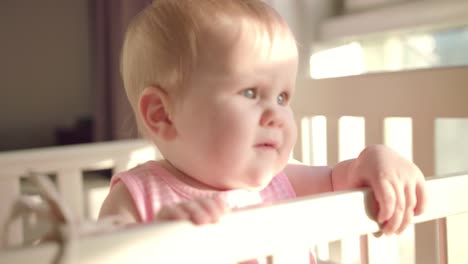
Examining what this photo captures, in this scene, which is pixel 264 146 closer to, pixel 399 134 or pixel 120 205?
pixel 120 205

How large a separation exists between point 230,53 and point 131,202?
22cm

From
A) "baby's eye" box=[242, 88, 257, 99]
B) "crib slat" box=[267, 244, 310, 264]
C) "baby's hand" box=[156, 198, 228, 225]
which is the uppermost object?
"baby's eye" box=[242, 88, 257, 99]

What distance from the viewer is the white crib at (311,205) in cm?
44

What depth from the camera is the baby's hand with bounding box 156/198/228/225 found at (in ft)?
1.51

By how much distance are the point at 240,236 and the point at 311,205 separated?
0.08 metres

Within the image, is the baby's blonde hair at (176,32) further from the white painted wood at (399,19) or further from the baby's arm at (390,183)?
the white painted wood at (399,19)

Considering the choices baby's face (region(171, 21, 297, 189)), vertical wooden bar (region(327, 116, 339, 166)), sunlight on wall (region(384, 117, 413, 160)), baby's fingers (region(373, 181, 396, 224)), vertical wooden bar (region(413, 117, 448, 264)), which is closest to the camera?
baby's fingers (region(373, 181, 396, 224))

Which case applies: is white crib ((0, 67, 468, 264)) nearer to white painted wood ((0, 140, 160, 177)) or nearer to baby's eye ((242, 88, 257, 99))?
white painted wood ((0, 140, 160, 177))

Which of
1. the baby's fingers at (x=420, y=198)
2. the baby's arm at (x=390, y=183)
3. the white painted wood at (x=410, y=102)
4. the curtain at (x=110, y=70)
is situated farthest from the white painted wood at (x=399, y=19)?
the curtain at (x=110, y=70)

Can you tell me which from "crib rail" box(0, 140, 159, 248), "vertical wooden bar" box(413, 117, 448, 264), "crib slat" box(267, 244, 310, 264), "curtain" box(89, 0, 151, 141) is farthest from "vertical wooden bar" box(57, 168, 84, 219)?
"curtain" box(89, 0, 151, 141)

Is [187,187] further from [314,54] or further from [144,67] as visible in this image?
[314,54]

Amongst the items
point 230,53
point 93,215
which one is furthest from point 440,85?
point 93,215

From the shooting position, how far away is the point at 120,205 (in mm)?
733

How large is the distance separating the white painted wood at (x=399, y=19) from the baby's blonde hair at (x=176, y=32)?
0.52 meters
